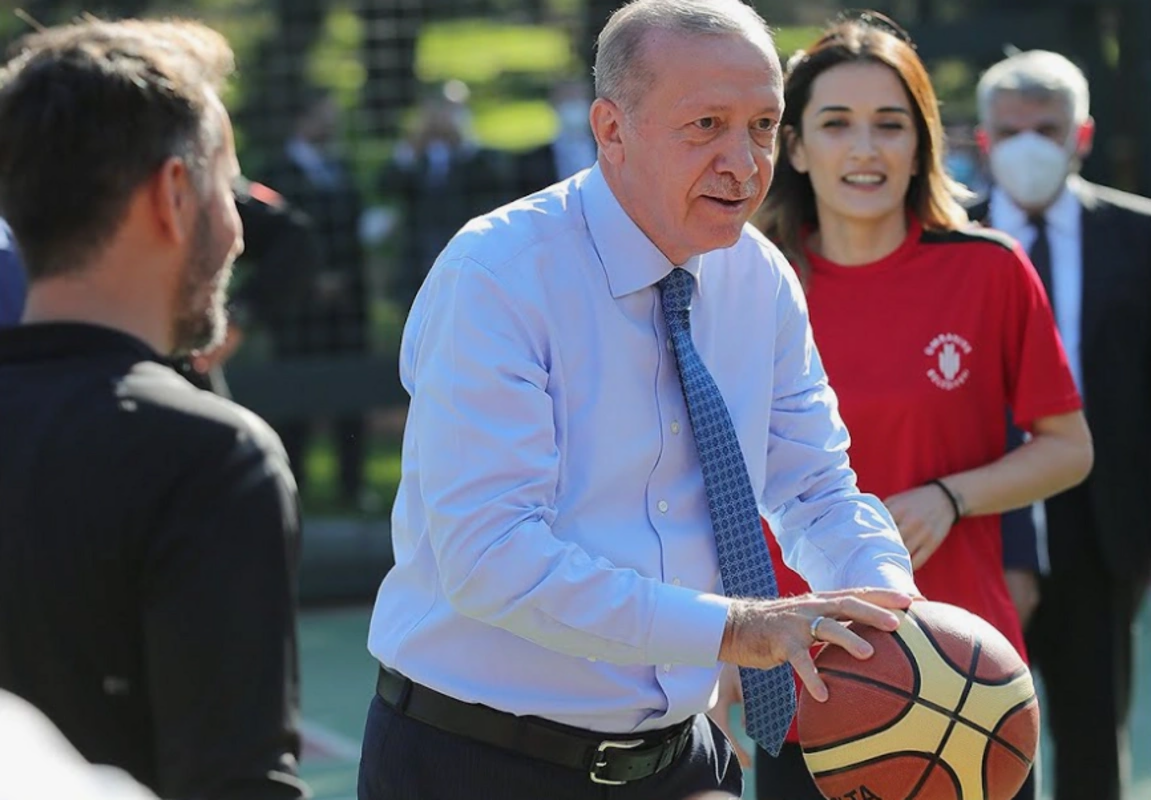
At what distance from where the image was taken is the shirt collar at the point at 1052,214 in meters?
5.52

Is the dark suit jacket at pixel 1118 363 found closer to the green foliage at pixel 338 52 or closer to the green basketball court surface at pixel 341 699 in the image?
the green basketball court surface at pixel 341 699

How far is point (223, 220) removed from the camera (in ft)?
8.39

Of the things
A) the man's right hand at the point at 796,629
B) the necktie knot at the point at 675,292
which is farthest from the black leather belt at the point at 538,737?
the necktie knot at the point at 675,292

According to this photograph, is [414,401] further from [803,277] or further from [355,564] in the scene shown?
[355,564]

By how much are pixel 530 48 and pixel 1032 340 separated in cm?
749

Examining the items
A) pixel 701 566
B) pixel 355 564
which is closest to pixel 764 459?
pixel 701 566

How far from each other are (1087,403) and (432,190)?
589 cm

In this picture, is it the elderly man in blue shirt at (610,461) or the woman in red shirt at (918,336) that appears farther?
the woman in red shirt at (918,336)

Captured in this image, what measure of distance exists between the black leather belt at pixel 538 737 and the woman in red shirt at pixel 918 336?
2.89 ft

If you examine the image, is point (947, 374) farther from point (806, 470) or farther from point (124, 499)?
point (124, 499)

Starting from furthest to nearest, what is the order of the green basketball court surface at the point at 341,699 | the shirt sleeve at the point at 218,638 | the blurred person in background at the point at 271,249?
the green basketball court surface at the point at 341,699 < the blurred person in background at the point at 271,249 < the shirt sleeve at the point at 218,638

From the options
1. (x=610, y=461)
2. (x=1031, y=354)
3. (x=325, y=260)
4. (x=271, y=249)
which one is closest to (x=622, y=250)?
(x=610, y=461)

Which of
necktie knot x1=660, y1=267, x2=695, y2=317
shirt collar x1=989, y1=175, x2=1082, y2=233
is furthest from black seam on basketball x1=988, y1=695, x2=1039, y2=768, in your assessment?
shirt collar x1=989, y1=175, x2=1082, y2=233

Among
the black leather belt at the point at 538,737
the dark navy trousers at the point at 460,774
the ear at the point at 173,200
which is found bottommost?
the dark navy trousers at the point at 460,774
